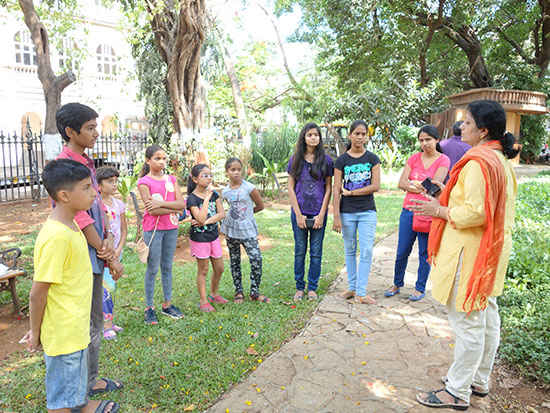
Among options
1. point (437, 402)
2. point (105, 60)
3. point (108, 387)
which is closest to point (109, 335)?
point (108, 387)

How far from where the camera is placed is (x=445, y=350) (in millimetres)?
3666

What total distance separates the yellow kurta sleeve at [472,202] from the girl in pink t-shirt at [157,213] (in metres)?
2.60

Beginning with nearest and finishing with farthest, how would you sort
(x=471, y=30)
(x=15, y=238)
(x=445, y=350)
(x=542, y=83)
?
(x=445, y=350) → (x=15, y=238) → (x=471, y=30) → (x=542, y=83)

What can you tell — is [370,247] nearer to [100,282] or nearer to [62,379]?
[100,282]

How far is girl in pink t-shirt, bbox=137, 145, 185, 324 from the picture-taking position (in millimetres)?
3988

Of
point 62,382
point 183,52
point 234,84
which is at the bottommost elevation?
point 62,382

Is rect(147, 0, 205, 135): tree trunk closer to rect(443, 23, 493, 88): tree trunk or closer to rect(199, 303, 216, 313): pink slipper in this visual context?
rect(199, 303, 216, 313): pink slipper

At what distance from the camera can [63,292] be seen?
2303 mm

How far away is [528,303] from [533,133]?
20.2 metres

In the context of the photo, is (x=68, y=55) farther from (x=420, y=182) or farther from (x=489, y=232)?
(x=489, y=232)

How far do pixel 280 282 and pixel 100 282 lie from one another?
295 centimetres

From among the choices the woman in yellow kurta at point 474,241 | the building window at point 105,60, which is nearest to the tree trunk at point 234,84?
the woman in yellow kurta at point 474,241

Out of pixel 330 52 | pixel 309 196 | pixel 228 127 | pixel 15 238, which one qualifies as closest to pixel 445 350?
pixel 309 196

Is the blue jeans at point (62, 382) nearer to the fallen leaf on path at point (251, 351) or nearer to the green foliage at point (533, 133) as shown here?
the fallen leaf on path at point (251, 351)
